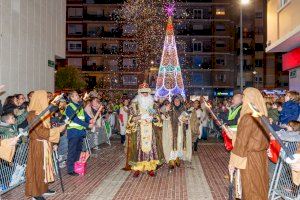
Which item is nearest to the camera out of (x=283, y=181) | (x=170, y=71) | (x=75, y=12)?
(x=283, y=181)

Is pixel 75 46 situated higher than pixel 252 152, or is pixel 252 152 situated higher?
pixel 75 46

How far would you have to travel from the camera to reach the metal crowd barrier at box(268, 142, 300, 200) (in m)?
7.73

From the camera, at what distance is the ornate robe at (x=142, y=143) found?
11.3 meters

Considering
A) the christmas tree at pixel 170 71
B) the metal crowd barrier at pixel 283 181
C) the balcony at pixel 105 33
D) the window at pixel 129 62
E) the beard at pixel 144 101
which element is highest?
the balcony at pixel 105 33

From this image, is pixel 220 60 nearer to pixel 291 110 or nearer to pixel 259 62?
pixel 259 62

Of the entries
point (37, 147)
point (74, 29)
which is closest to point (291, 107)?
point (37, 147)

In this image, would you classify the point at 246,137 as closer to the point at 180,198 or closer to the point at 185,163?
the point at 180,198

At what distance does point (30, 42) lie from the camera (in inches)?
707

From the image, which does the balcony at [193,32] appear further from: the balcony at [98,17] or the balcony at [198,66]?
the balcony at [98,17]

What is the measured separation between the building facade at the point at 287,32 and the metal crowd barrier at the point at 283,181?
28.1ft

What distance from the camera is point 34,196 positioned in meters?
8.17

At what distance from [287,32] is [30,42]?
10157 mm

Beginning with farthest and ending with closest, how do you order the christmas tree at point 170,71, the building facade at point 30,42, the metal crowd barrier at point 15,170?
the christmas tree at point 170,71, the building facade at point 30,42, the metal crowd barrier at point 15,170

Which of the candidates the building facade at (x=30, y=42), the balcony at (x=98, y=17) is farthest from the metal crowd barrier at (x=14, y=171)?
the balcony at (x=98, y=17)
